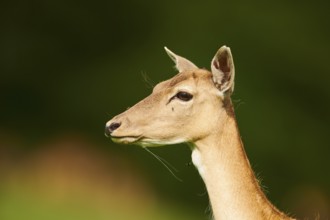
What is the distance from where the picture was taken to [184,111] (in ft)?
25.6

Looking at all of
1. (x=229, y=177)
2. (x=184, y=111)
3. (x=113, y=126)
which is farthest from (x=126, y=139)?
(x=229, y=177)

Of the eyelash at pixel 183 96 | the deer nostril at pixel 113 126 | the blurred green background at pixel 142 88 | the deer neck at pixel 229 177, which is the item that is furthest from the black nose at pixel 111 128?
the blurred green background at pixel 142 88

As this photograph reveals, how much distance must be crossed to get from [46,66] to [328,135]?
4.19 metres

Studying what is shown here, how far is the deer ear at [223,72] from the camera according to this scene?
25.5ft

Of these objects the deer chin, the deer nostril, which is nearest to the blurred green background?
the deer chin

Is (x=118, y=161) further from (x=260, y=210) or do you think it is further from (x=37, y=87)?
(x=260, y=210)

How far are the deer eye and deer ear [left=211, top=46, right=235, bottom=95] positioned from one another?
0.70 feet

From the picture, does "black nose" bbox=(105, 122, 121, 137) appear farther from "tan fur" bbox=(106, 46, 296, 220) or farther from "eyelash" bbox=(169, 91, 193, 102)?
"eyelash" bbox=(169, 91, 193, 102)

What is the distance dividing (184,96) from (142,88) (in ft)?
24.3

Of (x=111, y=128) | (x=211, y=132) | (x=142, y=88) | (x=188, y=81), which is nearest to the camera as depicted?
(x=111, y=128)

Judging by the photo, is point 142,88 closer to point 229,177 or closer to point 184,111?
point 184,111

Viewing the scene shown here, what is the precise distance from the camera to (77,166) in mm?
15148

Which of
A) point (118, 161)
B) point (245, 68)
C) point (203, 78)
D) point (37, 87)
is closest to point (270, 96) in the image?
point (245, 68)

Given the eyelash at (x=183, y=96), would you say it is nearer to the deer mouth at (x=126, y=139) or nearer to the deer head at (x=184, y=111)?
the deer head at (x=184, y=111)
